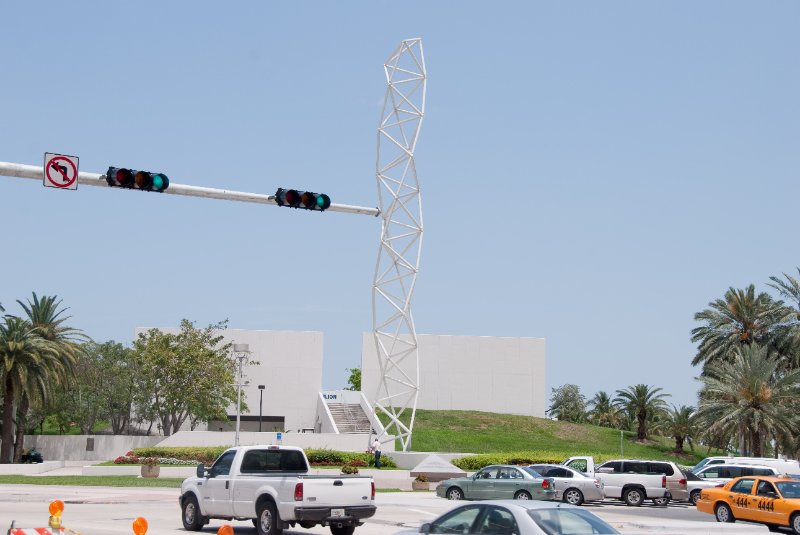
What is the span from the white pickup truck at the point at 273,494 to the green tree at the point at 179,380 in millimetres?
45276

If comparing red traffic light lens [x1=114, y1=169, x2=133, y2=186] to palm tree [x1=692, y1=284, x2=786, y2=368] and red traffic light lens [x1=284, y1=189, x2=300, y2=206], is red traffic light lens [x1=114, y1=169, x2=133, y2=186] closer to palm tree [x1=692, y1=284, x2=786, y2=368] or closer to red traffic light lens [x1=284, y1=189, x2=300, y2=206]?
red traffic light lens [x1=284, y1=189, x2=300, y2=206]

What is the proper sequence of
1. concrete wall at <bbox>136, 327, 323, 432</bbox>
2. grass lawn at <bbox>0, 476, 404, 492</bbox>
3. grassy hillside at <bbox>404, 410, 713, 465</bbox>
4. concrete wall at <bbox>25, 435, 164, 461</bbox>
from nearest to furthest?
grass lawn at <bbox>0, 476, 404, 492</bbox> → concrete wall at <bbox>25, 435, 164, 461</bbox> → grassy hillside at <bbox>404, 410, 713, 465</bbox> → concrete wall at <bbox>136, 327, 323, 432</bbox>

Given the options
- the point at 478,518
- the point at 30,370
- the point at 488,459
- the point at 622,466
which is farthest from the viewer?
the point at 30,370

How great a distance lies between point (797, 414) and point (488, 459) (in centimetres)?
1962

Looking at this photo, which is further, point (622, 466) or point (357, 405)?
point (357, 405)

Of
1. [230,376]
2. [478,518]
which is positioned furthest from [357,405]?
[478,518]

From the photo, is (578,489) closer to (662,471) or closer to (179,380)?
(662,471)

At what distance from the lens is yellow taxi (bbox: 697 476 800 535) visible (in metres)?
23.9

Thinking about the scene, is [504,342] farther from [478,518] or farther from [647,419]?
[478,518]

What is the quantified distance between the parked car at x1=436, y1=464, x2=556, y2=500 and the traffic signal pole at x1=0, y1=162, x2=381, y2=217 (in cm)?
1043

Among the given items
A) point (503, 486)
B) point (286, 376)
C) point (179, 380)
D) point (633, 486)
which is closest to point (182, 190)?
point (503, 486)

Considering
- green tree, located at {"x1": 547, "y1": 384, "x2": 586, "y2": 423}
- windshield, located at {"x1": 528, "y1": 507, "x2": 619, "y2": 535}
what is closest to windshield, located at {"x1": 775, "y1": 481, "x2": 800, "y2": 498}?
windshield, located at {"x1": 528, "y1": 507, "x2": 619, "y2": 535}

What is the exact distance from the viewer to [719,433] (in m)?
55.0

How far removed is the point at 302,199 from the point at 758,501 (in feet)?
45.7
